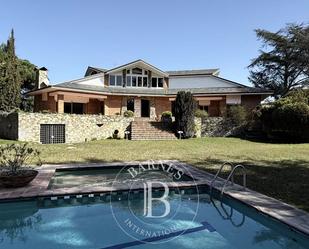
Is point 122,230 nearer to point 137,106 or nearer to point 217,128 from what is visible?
point 217,128

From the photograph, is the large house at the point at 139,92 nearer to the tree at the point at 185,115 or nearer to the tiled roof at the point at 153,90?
the tiled roof at the point at 153,90

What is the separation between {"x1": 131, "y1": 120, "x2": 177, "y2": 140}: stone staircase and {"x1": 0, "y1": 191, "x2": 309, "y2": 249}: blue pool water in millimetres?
18903

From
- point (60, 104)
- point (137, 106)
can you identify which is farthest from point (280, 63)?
point (60, 104)

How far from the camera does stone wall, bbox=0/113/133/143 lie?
23.7 metres

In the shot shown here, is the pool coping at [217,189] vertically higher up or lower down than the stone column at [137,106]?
lower down

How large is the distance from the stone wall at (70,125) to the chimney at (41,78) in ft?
44.8

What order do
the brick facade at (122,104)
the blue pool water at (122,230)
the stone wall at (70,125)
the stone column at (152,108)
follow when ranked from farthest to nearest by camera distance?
the stone column at (152,108)
the brick facade at (122,104)
the stone wall at (70,125)
the blue pool water at (122,230)

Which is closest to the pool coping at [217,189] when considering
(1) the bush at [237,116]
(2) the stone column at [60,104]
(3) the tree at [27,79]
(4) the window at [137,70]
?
(1) the bush at [237,116]

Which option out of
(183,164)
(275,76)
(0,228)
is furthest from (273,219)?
(275,76)

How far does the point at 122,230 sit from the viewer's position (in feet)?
23.1

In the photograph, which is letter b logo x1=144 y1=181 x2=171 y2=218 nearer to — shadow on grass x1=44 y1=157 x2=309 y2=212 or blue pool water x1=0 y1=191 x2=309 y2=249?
blue pool water x1=0 y1=191 x2=309 y2=249

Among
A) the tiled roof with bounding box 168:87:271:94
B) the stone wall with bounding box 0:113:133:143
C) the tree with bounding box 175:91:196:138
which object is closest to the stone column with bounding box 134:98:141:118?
the tiled roof with bounding box 168:87:271:94

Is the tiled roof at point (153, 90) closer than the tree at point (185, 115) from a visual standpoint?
No

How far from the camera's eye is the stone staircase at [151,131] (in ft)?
93.0
